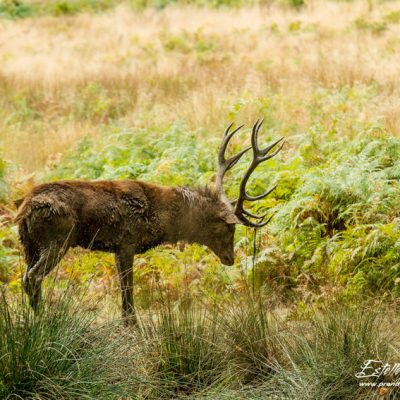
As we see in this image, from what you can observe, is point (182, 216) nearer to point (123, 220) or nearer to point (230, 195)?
point (123, 220)

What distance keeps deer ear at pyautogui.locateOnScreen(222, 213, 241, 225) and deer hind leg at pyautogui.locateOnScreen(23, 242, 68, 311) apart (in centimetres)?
181

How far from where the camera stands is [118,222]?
7.86m

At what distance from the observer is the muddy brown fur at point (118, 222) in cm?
725

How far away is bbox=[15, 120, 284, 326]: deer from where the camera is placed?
23.8ft

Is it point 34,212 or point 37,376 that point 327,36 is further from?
point 37,376

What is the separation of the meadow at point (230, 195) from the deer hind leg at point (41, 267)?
1.05 ft

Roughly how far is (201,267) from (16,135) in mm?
6462

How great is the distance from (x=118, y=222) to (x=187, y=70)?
1167 cm

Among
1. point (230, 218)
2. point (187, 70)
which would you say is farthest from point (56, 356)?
point (187, 70)

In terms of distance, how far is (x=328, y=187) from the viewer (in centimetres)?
955

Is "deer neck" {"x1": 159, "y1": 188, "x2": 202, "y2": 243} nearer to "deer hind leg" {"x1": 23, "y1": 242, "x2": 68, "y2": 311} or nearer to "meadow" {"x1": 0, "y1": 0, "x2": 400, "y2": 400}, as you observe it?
"meadow" {"x1": 0, "y1": 0, "x2": 400, "y2": 400}

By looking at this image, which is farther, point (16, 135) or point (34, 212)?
point (16, 135)

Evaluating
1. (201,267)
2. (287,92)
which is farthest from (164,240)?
(287,92)

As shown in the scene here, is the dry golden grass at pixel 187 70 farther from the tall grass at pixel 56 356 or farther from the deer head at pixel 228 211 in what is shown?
the tall grass at pixel 56 356
